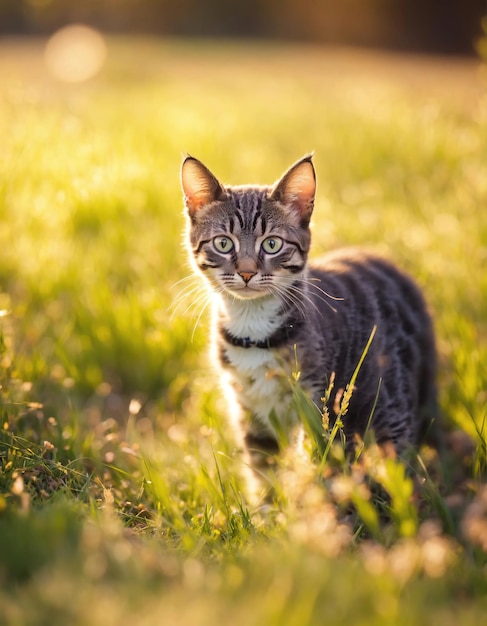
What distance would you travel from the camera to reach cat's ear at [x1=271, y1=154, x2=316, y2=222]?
8.76 ft

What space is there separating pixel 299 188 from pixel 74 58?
668 inches

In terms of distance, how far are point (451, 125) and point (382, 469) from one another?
5856mm

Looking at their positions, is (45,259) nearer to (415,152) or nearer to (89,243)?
(89,243)

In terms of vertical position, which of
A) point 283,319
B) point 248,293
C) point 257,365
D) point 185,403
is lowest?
point 185,403

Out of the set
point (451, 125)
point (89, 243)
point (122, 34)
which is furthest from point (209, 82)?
point (122, 34)

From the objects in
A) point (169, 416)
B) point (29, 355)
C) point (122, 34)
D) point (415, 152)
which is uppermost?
point (122, 34)

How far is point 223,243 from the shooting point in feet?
9.06

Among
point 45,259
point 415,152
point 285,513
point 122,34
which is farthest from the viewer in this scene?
point 122,34

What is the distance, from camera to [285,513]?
2127 millimetres

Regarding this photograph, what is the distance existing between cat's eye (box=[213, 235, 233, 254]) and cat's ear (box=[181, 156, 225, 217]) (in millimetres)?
193

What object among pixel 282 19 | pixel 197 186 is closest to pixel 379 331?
pixel 197 186

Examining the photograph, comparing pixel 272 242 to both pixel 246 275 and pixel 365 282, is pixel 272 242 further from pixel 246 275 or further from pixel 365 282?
pixel 365 282

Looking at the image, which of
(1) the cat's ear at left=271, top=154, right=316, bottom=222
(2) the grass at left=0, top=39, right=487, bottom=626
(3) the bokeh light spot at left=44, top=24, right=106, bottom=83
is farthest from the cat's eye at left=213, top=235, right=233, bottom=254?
(3) the bokeh light spot at left=44, top=24, right=106, bottom=83

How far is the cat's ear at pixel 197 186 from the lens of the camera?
276cm
